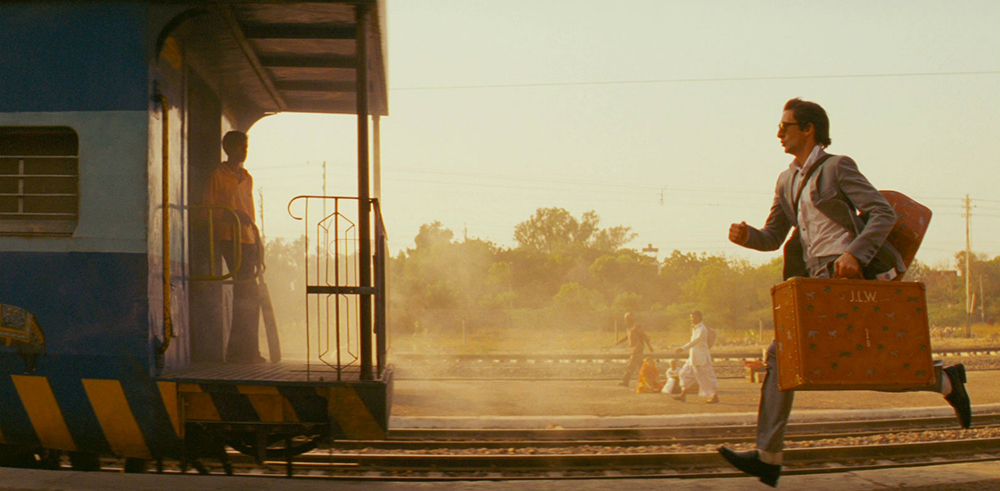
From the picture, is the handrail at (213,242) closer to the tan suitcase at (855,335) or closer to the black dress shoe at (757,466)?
the black dress shoe at (757,466)

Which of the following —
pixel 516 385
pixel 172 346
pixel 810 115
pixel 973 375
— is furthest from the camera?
pixel 973 375

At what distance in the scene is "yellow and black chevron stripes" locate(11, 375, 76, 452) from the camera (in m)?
4.29

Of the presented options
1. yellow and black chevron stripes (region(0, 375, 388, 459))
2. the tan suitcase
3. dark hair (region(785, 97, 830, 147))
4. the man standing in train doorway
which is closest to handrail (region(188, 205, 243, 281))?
the man standing in train doorway

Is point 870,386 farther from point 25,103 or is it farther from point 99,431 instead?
point 25,103

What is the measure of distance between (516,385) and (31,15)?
35.4 feet

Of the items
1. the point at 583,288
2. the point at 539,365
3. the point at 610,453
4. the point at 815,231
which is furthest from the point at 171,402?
the point at 583,288

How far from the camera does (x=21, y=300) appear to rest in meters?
4.26

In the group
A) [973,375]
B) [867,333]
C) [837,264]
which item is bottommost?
[973,375]

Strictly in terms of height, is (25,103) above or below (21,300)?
above

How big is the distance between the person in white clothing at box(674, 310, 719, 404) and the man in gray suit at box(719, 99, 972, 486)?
7579 mm

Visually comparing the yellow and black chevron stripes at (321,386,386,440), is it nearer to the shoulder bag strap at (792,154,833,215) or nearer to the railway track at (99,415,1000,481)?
the railway track at (99,415,1000,481)

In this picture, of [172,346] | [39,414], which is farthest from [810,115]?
[39,414]

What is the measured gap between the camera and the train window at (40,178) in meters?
4.34

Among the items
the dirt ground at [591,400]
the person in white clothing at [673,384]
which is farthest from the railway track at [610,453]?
the person in white clothing at [673,384]
